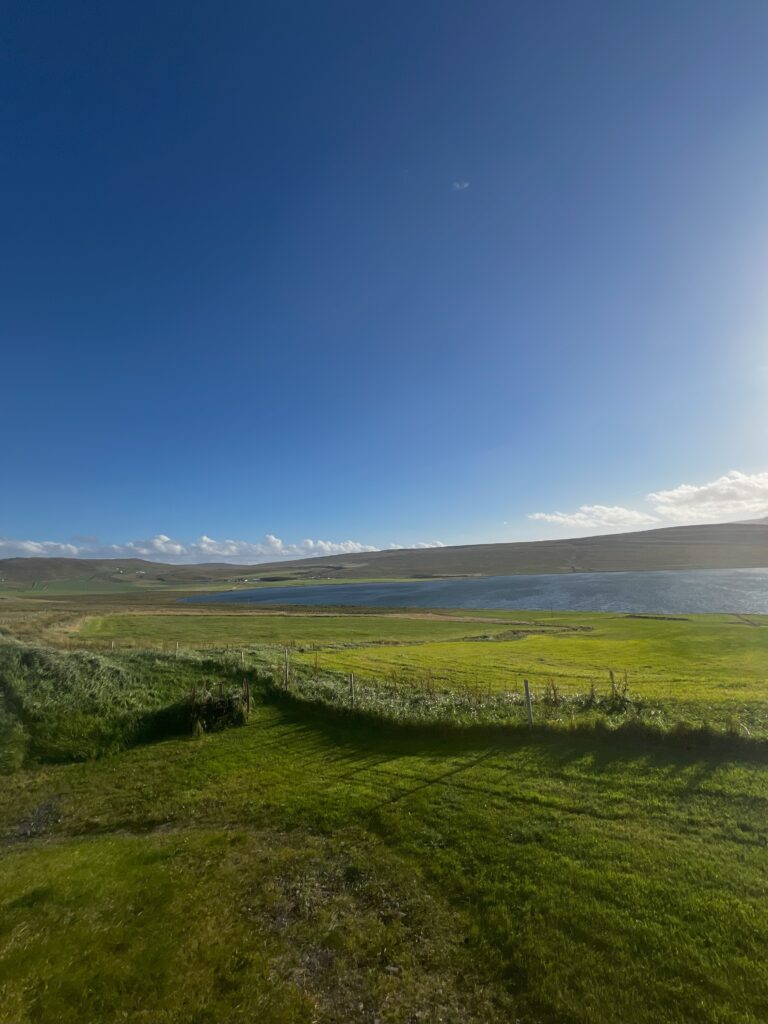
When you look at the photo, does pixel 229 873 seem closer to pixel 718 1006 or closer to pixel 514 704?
pixel 718 1006


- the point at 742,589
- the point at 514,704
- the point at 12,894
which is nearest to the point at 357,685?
the point at 514,704

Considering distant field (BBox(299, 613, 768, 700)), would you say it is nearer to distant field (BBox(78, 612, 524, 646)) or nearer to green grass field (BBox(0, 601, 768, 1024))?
green grass field (BBox(0, 601, 768, 1024))

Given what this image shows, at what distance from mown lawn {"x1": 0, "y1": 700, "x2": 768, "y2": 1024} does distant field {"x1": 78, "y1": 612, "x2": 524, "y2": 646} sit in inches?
1809

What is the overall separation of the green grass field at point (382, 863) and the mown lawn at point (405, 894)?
0.06 m

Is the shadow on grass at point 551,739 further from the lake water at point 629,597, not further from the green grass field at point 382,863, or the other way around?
the lake water at point 629,597

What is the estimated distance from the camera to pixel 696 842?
1227cm

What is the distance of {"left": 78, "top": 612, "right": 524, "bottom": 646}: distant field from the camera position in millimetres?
65938

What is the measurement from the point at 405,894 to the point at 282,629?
70823 mm

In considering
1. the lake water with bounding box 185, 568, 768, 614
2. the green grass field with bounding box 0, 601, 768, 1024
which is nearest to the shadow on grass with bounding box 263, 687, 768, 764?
the green grass field with bounding box 0, 601, 768, 1024

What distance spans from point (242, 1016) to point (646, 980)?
701 cm

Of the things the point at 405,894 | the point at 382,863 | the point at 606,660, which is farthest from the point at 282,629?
the point at 405,894

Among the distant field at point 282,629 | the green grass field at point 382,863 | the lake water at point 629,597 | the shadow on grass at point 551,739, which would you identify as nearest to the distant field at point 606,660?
the green grass field at point 382,863

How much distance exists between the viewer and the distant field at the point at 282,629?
6594cm

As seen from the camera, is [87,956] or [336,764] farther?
[336,764]
